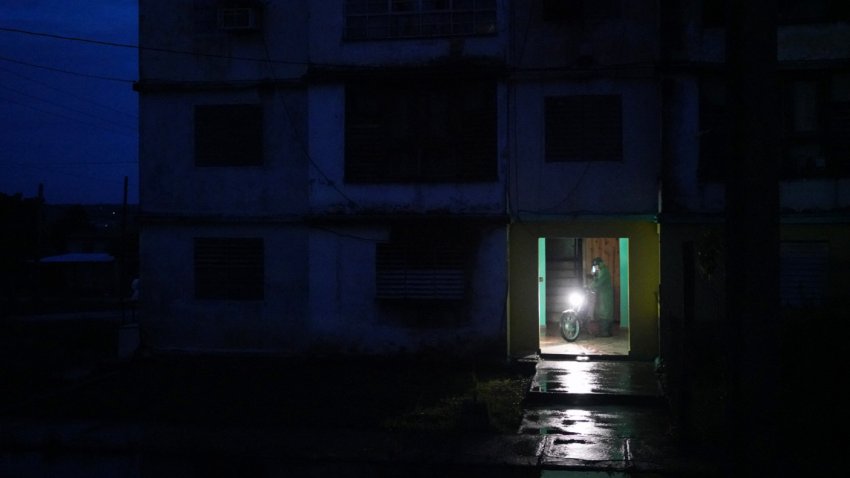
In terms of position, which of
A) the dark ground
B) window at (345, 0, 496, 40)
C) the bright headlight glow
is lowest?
the dark ground

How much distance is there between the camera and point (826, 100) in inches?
539

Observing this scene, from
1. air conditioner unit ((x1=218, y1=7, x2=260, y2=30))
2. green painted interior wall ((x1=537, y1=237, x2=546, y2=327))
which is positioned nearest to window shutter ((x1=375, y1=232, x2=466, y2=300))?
green painted interior wall ((x1=537, y1=237, x2=546, y2=327))

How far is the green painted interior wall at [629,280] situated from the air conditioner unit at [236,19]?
694cm

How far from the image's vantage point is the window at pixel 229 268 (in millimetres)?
15875

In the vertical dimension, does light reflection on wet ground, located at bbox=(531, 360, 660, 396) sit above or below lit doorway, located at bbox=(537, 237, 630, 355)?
→ below

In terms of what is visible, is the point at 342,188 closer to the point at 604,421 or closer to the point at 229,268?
the point at 229,268

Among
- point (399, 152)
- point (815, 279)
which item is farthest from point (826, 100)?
point (399, 152)

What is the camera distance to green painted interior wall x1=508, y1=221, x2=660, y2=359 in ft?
47.6

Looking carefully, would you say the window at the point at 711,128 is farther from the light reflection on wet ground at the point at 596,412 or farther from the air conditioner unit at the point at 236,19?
the air conditioner unit at the point at 236,19

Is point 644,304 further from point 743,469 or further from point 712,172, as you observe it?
point 743,469

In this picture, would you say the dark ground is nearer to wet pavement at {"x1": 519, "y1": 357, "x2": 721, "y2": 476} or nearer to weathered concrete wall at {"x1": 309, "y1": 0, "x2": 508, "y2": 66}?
wet pavement at {"x1": 519, "y1": 357, "x2": 721, "y2": 476}

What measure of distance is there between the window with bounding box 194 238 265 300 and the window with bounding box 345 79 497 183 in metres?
2.79

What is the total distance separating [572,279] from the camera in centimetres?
1747

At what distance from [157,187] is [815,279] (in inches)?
534
